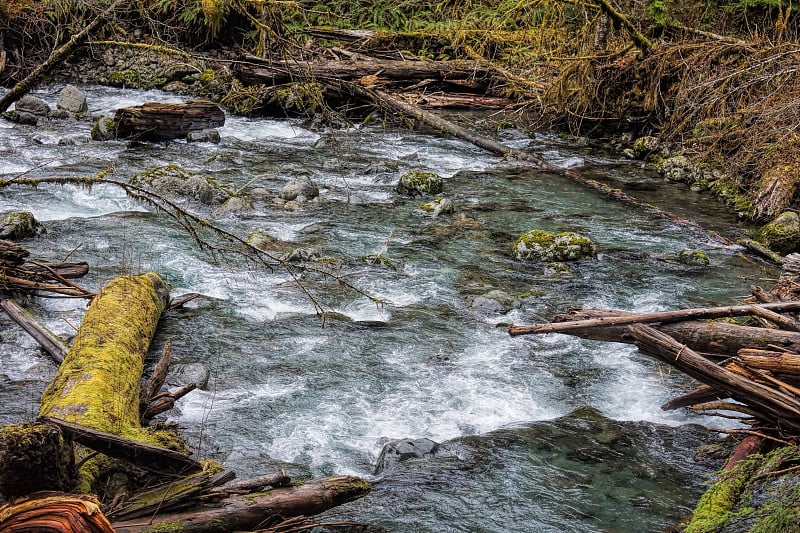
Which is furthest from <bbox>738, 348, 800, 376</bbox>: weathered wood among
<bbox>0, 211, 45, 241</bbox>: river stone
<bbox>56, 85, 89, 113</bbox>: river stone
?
<bbox>56, 85, 89, 113</bbox>: river stone

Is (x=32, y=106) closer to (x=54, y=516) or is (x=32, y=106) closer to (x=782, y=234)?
(x=782, y=234)

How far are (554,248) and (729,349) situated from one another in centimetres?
439

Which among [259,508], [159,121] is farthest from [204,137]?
[259,508]

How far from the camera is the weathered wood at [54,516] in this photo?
114 inches

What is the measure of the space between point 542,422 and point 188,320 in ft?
11.6

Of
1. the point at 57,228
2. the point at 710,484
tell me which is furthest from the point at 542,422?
the point at 57,228

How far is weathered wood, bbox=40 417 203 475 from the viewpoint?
361 cm

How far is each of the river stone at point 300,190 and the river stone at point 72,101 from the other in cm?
680

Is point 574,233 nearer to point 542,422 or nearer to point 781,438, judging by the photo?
point 542,422

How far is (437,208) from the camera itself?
10961 millimetres

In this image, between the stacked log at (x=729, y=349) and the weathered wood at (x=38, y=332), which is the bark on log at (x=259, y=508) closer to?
the stacked log at (x=729, y=349)

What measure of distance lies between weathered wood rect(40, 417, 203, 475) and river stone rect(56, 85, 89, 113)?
1368 cm

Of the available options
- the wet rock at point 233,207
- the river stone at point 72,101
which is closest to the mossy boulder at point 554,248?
the wet rock at point 233,207

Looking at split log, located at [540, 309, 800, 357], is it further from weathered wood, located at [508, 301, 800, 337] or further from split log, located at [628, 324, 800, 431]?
split log, located at [628, 324, 800, 431]
